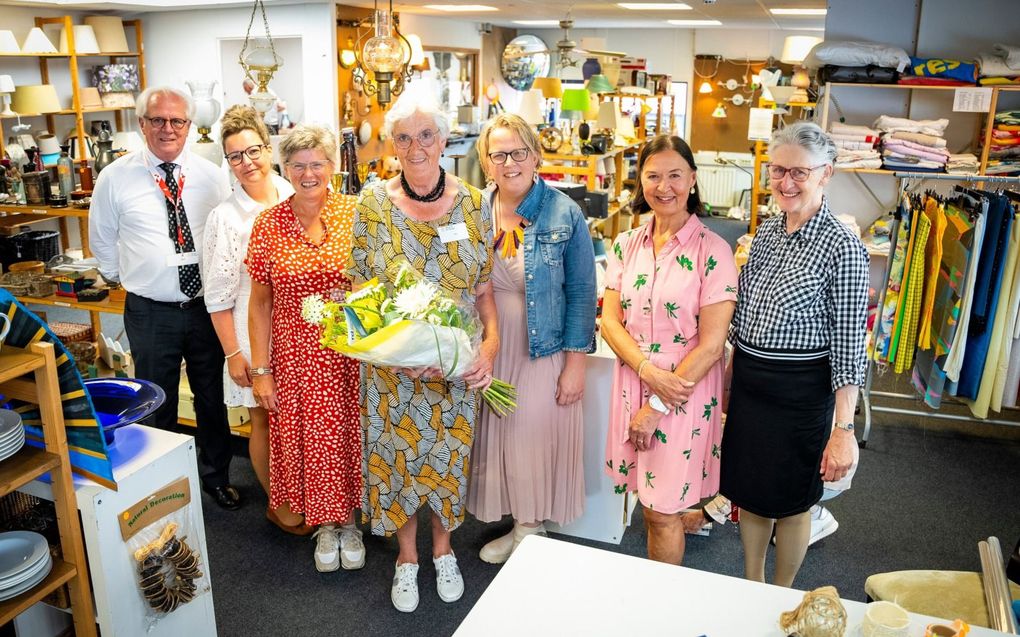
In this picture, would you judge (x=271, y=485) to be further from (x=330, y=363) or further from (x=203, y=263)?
(x=203, y=263)

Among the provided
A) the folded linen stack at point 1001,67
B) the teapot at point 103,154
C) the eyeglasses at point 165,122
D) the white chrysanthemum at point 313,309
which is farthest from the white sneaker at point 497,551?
the folded linen stack at point 1001,67

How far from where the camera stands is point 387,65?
138 inches

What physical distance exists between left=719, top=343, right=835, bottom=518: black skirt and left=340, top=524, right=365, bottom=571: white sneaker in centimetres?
139

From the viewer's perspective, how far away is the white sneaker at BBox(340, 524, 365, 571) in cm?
302

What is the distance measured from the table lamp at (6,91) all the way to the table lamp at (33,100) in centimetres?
11

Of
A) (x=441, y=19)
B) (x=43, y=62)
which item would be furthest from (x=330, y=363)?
(x=441, y=19)

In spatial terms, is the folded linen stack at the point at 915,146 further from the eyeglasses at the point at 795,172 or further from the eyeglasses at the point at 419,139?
the eyeglasses at the point at 419,139

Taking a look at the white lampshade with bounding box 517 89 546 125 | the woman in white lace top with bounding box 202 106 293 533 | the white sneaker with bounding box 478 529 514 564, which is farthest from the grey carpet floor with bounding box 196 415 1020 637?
the white lampshade with bounding box 517 89 546 125

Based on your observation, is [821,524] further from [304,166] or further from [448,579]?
[304,166]

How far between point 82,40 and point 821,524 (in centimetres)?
716

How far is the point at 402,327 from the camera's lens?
2109mm

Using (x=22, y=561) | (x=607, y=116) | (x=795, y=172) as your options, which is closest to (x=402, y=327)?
(x=22, y=561)

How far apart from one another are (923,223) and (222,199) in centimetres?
309

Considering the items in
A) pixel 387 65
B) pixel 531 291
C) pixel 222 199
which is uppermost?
pixel 387 65
